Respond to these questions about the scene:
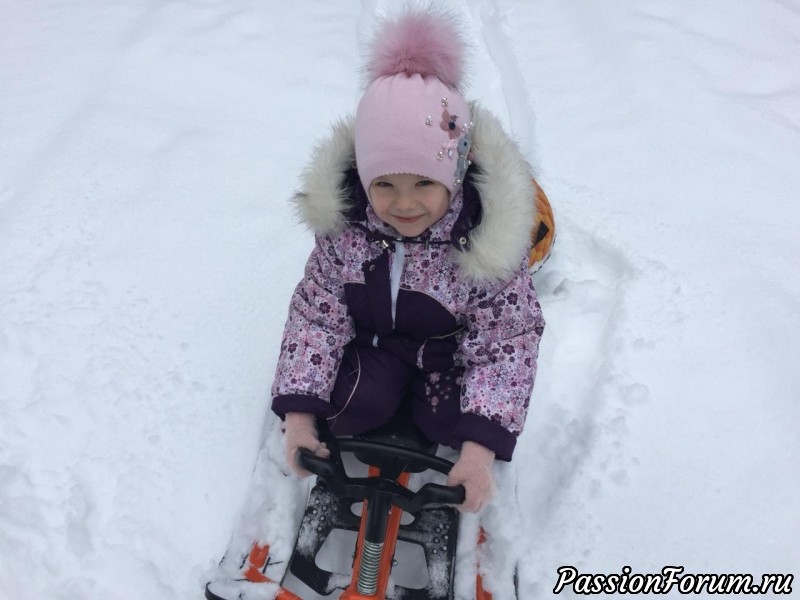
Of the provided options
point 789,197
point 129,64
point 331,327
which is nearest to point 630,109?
point 789,197

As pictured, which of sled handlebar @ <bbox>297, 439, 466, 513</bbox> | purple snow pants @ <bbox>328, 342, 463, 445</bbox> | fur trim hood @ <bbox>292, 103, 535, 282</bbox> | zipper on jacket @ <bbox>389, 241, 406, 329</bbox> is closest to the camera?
sled handlebar @ <bbox>297, 439, 466, 513</bbox>

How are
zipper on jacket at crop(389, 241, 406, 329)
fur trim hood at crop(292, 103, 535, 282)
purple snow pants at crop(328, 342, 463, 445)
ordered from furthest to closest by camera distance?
1. purple snow pants at crop(328, 342, 463, 445)
2. zipper on jacket at crop(389, 241, 406, 329)
3. fur trim hood at crop(292, 103, 535, 282)

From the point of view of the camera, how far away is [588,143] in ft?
9.38

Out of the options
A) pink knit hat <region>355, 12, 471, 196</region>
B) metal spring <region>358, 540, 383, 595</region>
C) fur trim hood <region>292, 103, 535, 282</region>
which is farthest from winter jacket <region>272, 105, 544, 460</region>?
metal spring <region>358, 540, 383, 595</region>

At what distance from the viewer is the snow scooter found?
1.36 meters

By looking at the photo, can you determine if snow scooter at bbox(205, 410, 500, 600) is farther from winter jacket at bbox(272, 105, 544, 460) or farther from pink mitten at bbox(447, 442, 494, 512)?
winter jacket at bbox(272, 105, 544, 460)

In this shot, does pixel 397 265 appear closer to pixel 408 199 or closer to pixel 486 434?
pixel 408 199

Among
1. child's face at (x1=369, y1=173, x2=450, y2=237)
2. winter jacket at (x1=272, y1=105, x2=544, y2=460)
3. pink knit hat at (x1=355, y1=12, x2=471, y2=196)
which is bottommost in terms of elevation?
winter jacket at (x1=272, y1=105, x2=544, y2=460)

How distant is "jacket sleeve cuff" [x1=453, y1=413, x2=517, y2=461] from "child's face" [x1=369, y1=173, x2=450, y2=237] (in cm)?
52

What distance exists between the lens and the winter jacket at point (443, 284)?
148 cm

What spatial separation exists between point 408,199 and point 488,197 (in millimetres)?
215

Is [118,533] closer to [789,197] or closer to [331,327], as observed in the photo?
[331,327]

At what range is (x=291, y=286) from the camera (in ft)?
7.41

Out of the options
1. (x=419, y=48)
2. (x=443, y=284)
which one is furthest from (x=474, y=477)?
(x=419, y=48)
